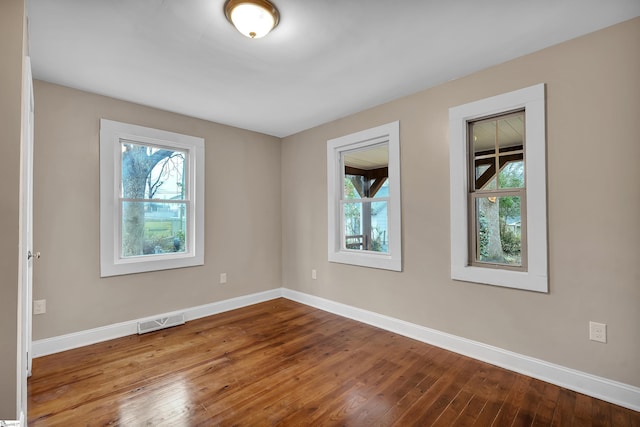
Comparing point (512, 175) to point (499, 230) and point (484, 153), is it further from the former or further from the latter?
point (499, 230)

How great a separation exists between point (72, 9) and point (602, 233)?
3.63m

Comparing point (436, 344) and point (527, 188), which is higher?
point (527, 188)

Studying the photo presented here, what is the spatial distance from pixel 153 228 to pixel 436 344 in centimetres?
319

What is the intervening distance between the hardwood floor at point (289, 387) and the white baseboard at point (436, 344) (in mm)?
77

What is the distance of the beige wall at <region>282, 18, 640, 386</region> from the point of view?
1.94 metres

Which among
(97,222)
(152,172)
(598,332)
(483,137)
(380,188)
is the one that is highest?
(483,137)

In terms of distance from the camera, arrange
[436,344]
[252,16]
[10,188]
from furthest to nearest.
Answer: [436,344] < [252,16] < [10,188]

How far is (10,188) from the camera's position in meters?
1.34

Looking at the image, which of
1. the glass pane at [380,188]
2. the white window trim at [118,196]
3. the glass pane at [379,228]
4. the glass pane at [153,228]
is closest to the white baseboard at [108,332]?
the white window trim at [118,196]

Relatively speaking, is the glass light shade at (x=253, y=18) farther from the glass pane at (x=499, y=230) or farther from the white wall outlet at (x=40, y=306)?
the white wall outlet at (x=40, y=306)

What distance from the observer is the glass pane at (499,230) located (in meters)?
2.48

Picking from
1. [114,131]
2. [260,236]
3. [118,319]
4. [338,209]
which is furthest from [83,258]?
[338,209]

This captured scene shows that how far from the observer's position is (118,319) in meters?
3.08

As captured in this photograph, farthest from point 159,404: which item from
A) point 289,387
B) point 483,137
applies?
point 483,137
